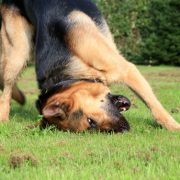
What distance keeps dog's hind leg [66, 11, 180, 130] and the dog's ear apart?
76 cm

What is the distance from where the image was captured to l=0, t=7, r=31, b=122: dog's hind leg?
7.79 meters

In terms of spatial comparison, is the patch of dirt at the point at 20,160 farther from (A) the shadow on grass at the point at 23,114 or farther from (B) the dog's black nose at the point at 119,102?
(A) the shadow on grass at the point at 23,114

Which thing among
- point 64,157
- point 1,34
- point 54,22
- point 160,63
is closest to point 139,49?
point 160,63

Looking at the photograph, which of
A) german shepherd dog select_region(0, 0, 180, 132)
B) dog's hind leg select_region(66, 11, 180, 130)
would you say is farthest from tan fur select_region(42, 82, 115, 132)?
dog's hind leg select_region(66, 11, 180, 130)

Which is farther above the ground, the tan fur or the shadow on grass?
the tan fur

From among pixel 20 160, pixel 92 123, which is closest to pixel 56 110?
pixel 92 123

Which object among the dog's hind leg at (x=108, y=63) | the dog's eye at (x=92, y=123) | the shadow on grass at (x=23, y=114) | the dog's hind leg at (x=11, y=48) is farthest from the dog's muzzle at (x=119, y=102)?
the dog's hind leg at (x=11, y=48)

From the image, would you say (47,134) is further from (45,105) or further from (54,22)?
(54,22)

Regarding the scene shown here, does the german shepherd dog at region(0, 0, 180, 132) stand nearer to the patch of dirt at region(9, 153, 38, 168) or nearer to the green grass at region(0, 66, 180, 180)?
the green grass at region(0, 66, 180, 180)

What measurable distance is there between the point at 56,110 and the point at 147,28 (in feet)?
69.2

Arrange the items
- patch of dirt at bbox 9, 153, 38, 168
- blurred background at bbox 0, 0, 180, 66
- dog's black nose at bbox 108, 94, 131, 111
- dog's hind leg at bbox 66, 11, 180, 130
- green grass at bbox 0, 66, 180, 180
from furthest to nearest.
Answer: blurred background at bbox 0, 0, 180, 66 → dog's hind leg at bbox 66, 11, 180, 130 → dog's black nose at bbox 108, 94, 131, 111 → patch of dirt at bbox 9, 153, 38, 168 → green grass at bbox 0, 66, 180, 180

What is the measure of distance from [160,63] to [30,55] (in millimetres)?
18585

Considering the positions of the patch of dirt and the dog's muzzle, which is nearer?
the patch of dirt

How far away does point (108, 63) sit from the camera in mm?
6031
